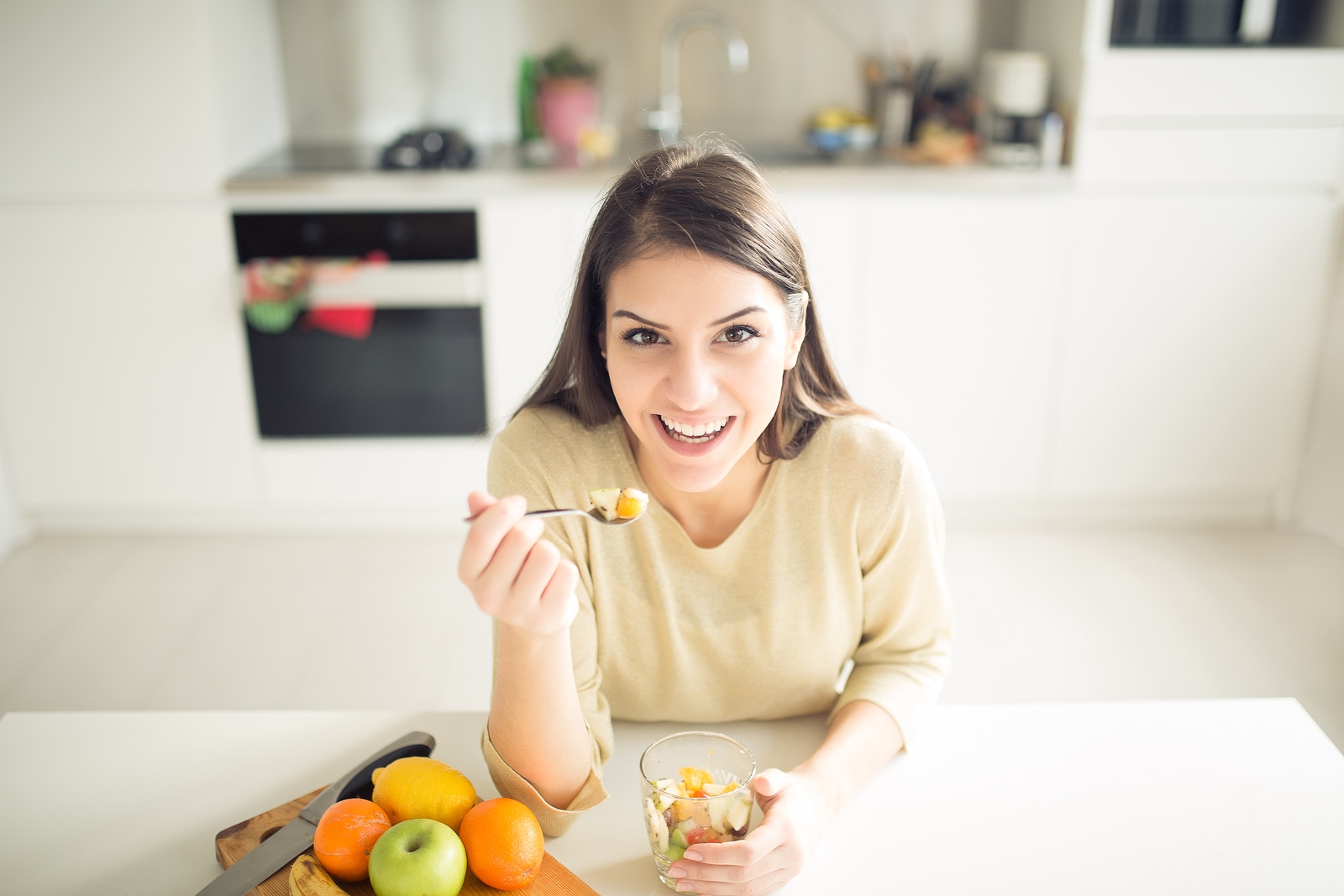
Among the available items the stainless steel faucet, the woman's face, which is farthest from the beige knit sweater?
the stainless steel faucet

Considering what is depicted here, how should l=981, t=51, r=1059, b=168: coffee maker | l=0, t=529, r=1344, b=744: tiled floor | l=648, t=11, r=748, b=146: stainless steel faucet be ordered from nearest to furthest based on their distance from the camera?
l=0, t=529, r=1344, b=744: tiled floor → l=981, t=51, r=1059, b=168: coffee maker → l=648, t=11, r=748, b=146: stainless steel faucet

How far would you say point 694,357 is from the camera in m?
1.03

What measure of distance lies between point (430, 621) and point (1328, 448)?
2.36 metres

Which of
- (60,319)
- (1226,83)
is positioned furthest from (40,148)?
(1226,83)

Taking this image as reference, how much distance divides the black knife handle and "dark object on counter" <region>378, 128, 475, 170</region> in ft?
6.94

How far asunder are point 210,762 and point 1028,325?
2.34 m

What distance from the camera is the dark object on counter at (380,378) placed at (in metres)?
2.81

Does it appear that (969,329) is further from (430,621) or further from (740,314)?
(740,314)

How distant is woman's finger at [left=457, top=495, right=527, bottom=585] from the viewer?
2.78 ft

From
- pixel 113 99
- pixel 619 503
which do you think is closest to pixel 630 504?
pixel 619 503

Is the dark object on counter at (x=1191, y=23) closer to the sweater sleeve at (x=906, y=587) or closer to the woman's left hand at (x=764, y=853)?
the sweater sleeve at (x=906, y=587)

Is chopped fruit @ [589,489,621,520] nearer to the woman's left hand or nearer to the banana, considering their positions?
the woman's left hand

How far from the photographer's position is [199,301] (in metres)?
2.75

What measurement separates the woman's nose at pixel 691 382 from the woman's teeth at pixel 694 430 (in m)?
0.03
